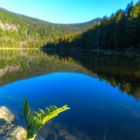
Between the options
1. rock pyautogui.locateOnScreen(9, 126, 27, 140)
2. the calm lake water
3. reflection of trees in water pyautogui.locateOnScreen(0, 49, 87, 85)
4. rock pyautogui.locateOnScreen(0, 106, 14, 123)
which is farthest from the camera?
reflection of trees in water pyautogui.locateOnScreen(0, 49, 87, 85)

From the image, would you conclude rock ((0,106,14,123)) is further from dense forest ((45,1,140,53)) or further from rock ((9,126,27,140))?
dense forest ((45,1,140,53))

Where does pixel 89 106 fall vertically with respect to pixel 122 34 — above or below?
above

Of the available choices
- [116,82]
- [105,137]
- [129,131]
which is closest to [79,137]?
[105,137]

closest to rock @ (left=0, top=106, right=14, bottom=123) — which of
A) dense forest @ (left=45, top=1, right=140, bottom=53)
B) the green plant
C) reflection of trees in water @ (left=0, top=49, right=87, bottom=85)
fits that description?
the green plant

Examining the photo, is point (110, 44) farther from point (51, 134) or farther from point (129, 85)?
point (51, 134)

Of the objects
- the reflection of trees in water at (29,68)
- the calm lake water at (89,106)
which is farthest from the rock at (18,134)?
the reflection of trees in water at (29,68)

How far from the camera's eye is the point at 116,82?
31844mm

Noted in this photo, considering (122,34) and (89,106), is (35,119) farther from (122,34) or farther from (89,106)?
(122,34)

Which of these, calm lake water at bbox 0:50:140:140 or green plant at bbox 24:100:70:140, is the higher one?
green plant at bbox 24:100:70:140

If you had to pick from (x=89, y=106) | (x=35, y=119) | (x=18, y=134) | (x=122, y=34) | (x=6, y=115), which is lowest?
(x=122, y=34)

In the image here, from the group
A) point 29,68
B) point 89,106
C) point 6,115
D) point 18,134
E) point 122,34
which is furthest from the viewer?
point 122,34

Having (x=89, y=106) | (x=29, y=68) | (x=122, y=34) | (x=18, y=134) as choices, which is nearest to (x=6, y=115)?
(x=18, y=134)

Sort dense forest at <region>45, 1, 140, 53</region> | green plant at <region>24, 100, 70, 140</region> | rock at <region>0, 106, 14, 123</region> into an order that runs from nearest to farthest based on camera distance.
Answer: green plant at <region>24, 100, 70, 140</region>, rock at <region>0, 106, 14, 123</region>, dense forest at <region>45, 1, 140, 53</region>

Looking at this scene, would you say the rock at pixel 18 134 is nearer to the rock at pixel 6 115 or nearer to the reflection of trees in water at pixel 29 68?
the rock at pixel 6 115
